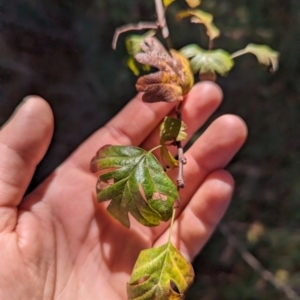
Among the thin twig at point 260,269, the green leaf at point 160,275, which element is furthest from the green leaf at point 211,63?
the thin twig at point 260,269

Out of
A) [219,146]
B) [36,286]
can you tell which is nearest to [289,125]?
[219,146]

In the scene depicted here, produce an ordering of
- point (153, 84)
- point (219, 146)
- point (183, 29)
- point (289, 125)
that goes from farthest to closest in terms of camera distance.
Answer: point (289, 125) < point (183, 29) < point (219, 146) < point (153, 84)

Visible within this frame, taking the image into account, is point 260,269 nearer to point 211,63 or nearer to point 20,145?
point 211,63

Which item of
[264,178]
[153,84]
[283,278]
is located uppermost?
[153,84]

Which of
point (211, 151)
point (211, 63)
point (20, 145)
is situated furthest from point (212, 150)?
point (20, 145)

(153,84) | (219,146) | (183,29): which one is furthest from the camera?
(183,29)

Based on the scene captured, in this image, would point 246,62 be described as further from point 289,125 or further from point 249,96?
point 289,125

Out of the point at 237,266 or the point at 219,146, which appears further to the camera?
the point at 237,266
